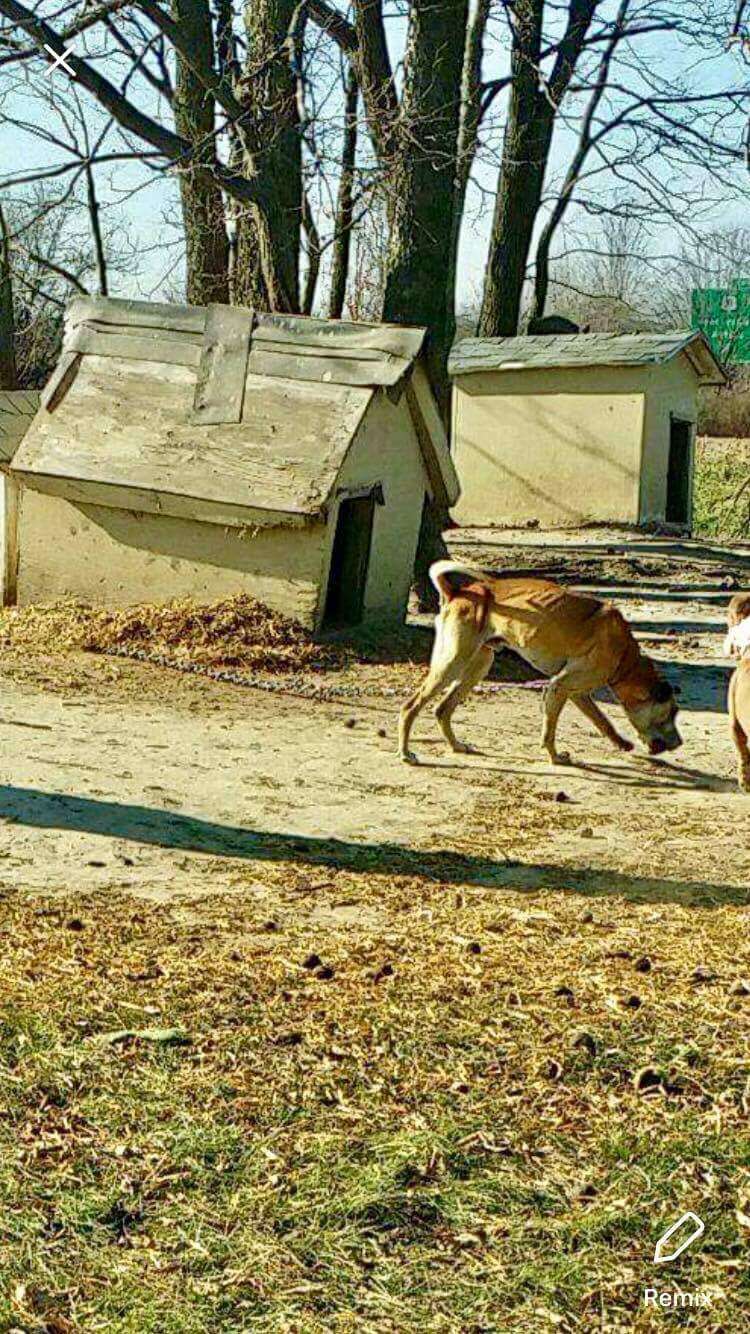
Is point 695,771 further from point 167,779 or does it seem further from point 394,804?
point 167,779

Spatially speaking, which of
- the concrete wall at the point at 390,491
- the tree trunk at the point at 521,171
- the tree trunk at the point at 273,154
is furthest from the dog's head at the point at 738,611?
the tree trunk at the point at 521,171

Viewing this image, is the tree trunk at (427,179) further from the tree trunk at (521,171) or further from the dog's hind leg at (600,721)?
the tree trunk at (521,171)

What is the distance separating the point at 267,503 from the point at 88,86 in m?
4.45

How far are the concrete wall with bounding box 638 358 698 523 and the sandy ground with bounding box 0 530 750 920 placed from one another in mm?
12938

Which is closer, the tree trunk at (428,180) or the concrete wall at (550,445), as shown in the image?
the tree trunk at (428,180)

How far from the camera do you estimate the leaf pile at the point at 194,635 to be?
12656 millimetres

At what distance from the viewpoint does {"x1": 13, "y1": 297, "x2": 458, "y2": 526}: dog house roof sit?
13289 mm

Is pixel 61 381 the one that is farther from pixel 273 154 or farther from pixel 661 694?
pixel 661 694

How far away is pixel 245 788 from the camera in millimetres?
8914

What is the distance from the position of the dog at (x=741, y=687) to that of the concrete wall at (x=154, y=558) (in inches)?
174

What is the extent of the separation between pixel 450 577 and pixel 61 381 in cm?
587

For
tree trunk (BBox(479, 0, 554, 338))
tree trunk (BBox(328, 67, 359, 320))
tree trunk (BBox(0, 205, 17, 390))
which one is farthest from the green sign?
tree trunk (BBox(328, 67, 359, 320))

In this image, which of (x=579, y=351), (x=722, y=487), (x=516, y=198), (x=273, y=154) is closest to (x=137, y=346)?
(x=273, y=154)

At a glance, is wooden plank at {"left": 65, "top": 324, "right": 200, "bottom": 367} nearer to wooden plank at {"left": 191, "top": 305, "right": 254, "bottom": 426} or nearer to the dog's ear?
wooden plank at {"left": 191, "top": 305, "right": 254, "bottom": 426}
